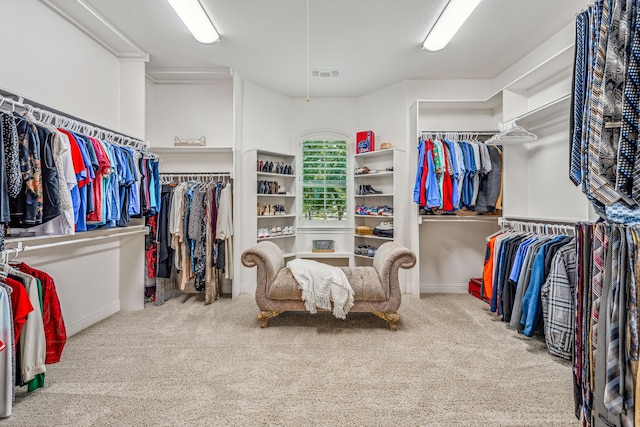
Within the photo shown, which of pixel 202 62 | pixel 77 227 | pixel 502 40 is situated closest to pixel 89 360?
pixel 77 227

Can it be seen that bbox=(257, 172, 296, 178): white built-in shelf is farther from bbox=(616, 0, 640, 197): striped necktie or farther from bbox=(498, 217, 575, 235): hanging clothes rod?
bbox=(616, 0, 640, 197): striped necktie

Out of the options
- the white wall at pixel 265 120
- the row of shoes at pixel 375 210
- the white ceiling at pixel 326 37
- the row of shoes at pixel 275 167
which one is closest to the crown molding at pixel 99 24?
the white ceiling at pixel 326 37

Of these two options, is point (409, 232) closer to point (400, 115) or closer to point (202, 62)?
point (400, 115)

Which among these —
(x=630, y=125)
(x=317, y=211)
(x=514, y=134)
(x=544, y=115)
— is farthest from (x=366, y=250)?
(x=630, y=125)

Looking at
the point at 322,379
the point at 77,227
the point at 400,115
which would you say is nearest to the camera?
the point at 322,379

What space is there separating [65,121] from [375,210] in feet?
11.2

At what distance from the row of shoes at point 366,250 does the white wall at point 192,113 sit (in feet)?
7.58

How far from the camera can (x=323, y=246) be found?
4.46 m

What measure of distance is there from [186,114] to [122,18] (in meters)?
1.47

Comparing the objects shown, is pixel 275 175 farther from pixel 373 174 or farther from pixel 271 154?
pixel 373 174

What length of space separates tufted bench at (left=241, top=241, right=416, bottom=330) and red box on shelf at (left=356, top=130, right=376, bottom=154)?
1.91m

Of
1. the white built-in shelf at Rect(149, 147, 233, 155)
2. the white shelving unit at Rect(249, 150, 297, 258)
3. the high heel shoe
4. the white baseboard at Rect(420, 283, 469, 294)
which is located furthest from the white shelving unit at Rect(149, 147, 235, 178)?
the white baseboard at Rect(420, 283, 469, 294)

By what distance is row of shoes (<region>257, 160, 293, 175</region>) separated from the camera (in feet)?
13.5

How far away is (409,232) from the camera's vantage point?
3871 millimetres
